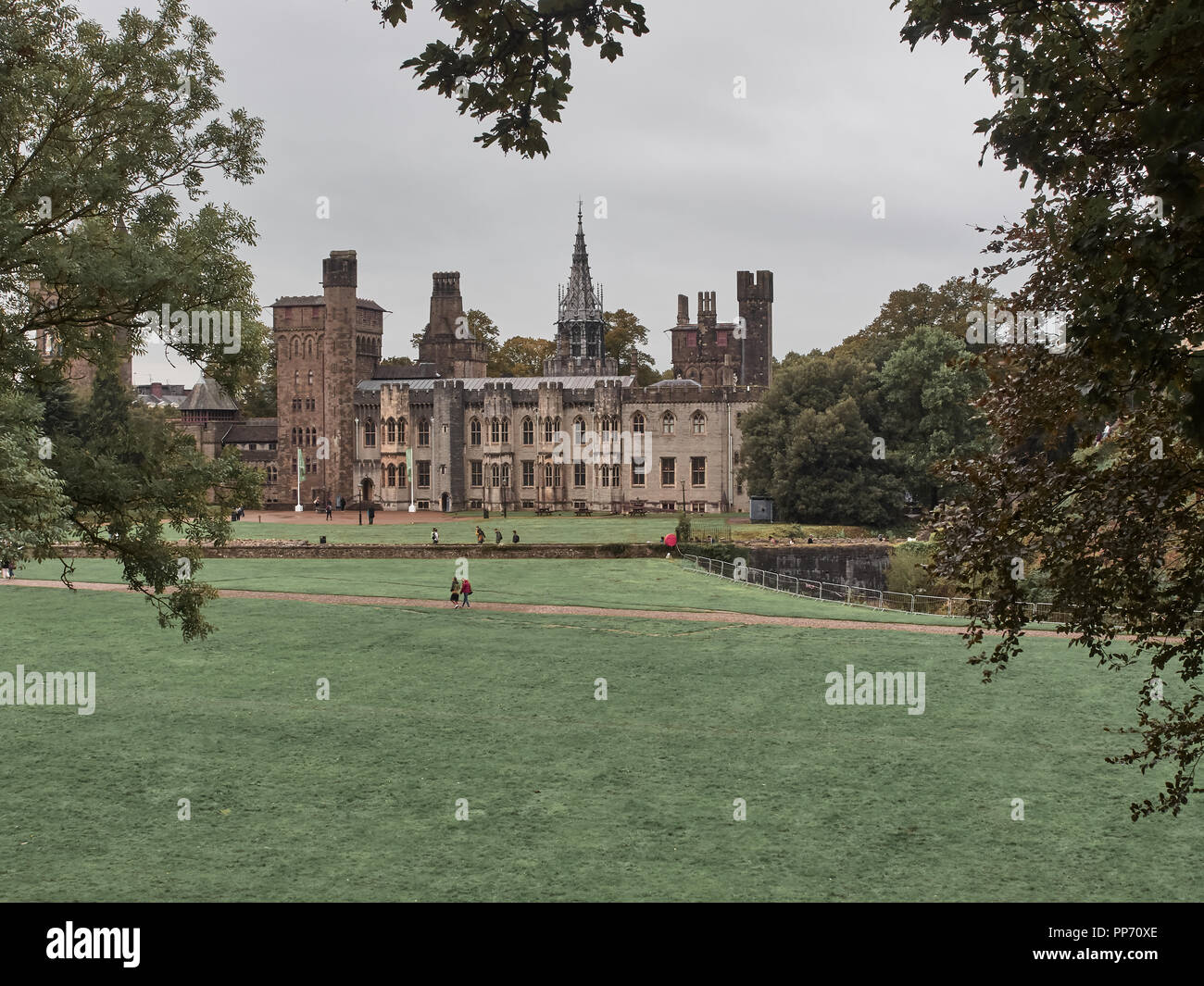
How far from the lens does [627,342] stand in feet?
420

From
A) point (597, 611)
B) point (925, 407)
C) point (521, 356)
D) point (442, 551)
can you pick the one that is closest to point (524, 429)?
point (925, 407)

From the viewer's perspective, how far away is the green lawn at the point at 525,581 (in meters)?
38.8

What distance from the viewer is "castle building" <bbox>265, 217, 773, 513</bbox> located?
80.7 metres

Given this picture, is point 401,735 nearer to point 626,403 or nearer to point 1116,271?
point 1116,271

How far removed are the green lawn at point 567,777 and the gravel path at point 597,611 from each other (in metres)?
2.64

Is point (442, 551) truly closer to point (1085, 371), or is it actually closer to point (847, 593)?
point (847, 593)

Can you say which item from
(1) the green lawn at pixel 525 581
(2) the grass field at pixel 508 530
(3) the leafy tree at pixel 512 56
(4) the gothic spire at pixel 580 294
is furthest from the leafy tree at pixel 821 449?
(3) the leafy tree at pixel 512 56

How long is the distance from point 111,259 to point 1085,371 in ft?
38.8

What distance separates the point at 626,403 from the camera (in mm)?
82438

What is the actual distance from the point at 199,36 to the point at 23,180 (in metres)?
3.67

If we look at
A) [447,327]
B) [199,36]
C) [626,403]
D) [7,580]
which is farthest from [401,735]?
[447,327]

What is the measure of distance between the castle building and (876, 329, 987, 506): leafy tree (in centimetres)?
1431

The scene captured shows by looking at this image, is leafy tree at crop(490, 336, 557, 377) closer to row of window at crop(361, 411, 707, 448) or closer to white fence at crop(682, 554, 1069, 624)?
row of window at crop(361, 411, 707, 448)

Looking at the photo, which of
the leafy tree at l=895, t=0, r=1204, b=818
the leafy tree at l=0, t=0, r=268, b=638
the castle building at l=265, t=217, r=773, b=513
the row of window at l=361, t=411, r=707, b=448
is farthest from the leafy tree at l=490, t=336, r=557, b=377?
the leafy tree at l=895, t=0, r=1204, b=818
